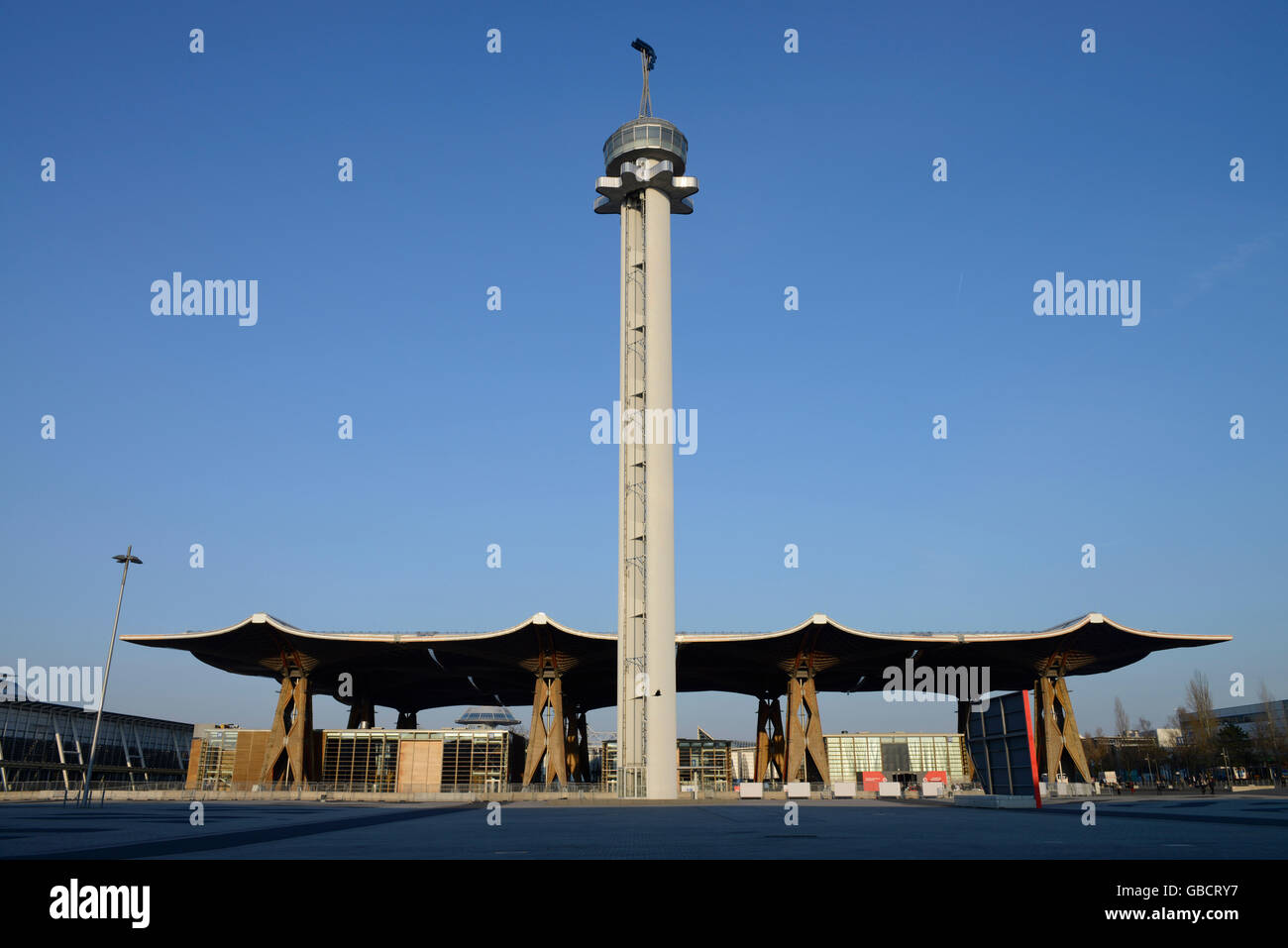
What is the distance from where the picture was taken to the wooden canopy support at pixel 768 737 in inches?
3612

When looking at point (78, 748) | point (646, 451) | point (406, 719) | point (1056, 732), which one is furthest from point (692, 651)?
point (78, 748)

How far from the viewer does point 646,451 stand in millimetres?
65062

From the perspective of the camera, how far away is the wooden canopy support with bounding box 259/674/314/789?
76.8 meters

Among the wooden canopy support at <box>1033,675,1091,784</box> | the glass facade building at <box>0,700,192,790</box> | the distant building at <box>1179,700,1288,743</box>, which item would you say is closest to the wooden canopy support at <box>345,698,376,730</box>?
the glass facade building at <box>0,700,192,790</box>

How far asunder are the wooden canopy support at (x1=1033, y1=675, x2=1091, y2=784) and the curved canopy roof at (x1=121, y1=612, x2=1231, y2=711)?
192 cm

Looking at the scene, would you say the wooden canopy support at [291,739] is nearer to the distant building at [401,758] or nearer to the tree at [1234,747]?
the distant building at [401,758]

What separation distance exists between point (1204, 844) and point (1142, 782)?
136 m

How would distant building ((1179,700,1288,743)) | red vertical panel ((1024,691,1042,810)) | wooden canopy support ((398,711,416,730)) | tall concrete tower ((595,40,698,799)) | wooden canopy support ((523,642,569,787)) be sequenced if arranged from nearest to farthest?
red vertical panel ((1024,691,1042,810)) → tall concrete tower ((595,40,698,799)) → wooden canopy support ((523,642,569,787)) → wooden canopy support ((398,711,416,730)) → distant building ((1179,700,1288,743))

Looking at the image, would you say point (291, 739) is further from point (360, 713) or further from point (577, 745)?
point (577, 745)

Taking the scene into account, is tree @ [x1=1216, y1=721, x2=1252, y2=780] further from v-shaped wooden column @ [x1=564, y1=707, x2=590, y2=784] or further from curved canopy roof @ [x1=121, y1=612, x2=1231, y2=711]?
v-shaped wooden column @ [x1=564, y1=707, x2=590, y2=784]

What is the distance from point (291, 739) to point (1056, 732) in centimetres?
7034
